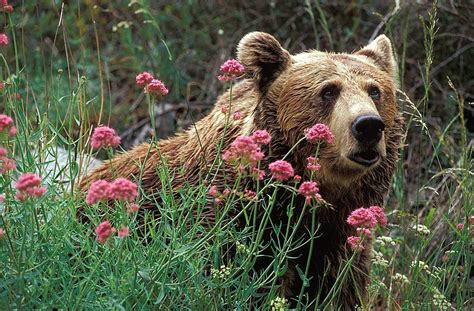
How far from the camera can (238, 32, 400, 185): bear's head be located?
3918mm

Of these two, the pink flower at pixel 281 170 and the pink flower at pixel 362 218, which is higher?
the pink flower at pixel 281 170

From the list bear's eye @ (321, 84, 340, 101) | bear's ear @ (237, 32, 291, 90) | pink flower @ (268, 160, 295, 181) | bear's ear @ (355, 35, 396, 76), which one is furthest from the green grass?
bear's ear @ (237, 32, 291, 90)

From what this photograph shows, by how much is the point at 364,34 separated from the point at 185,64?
1.52 meters

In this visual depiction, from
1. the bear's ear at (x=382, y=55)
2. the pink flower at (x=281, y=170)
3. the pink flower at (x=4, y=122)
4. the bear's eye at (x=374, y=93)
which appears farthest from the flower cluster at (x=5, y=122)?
the bear's ear at (x=382, y=55)

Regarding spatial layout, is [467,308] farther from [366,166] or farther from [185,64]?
[185,64]

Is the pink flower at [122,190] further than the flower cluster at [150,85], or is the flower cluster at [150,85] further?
the flower cluster at [150,85]

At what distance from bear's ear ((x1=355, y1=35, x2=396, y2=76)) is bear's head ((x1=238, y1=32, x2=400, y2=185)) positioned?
7 cm

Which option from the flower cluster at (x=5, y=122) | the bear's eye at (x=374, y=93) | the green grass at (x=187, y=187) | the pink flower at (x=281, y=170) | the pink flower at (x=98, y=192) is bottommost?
the green grass at (x=187, y=187)

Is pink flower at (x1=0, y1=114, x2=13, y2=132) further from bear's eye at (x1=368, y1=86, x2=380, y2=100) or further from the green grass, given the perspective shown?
bear's eye at (x1=368, y1=86, x2=380, y2=100)

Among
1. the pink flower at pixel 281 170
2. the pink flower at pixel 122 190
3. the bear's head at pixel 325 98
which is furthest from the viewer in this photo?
the bear's head at pixel 325 98

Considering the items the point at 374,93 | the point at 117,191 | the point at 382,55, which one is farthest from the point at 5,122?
the point at 382,55

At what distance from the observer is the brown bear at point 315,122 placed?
163 inches

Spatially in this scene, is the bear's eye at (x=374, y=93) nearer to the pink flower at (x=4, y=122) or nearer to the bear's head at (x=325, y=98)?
the bear's head at (x=325, y=98)

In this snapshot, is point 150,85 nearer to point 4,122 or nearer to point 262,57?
point 4,122
